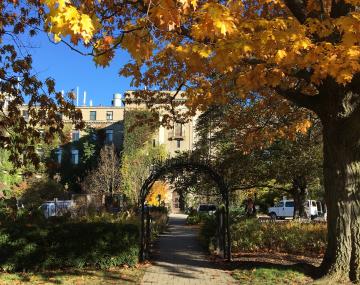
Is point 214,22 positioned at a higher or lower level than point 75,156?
lower

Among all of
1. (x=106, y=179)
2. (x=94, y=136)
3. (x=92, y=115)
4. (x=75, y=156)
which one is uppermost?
(x=92, y=115)

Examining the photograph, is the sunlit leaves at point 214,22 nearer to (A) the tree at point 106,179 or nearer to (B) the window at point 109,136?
(A) the tree at point 106,179

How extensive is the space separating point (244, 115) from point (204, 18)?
42.7 feet

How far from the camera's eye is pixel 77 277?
1138 cm

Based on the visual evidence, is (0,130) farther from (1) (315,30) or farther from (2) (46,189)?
(2) (46,189)

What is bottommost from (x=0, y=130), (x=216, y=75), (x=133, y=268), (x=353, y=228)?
(x=133, y=268)

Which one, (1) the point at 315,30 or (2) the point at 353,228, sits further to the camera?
(2) the point at 353,228

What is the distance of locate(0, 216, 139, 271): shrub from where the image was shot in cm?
1239

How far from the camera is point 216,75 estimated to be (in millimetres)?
17000

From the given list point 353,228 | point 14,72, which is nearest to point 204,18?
point 353,228

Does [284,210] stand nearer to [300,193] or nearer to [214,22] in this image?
[300,193]

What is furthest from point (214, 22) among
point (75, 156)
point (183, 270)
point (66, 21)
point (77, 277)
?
point (75, 156)

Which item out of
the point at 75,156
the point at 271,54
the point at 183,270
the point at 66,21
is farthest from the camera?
the point at 75,156

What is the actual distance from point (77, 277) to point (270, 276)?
4.23 metres
